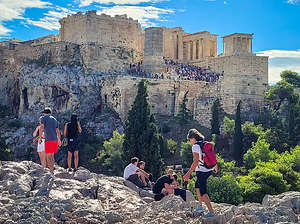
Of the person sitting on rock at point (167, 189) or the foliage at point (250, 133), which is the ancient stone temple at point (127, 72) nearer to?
the foliage at point (250, 133)

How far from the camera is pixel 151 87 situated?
3606 centimetres

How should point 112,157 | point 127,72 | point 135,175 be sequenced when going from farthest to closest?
point 127,72 < point 112,157 < point 135,175

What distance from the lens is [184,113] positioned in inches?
1378

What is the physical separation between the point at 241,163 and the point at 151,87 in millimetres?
9562

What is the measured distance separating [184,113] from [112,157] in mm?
7803

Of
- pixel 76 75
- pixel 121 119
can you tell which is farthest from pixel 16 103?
pixel 121 119

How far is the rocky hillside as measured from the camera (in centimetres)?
809

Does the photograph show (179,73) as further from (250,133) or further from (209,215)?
(209,215)

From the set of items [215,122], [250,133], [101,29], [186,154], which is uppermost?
[101,29]

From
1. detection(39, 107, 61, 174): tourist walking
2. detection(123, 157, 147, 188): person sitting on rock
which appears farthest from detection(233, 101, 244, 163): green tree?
detection(39, 107, 61, 174): tourist walking

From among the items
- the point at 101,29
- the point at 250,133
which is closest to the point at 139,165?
the point at 250,133

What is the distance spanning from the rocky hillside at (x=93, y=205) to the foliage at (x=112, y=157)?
1761 centimetres

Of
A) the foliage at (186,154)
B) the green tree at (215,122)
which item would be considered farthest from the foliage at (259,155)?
the green tree at (215,122)

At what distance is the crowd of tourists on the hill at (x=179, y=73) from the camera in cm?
3738
